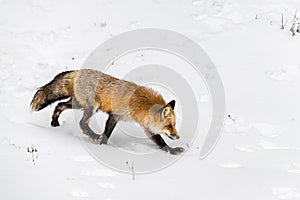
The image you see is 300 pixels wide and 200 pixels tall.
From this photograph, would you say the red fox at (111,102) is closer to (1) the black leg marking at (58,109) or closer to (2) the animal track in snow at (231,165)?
(1) the black leg marking at (58,109)

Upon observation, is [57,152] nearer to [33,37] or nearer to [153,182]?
[153,182]

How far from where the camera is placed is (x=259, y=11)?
10.9 metres

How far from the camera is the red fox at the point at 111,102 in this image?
696 centimetres

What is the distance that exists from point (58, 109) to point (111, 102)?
921mm

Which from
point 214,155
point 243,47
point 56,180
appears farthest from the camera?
point 243,47

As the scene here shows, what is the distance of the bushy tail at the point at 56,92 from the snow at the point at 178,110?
287 millimetres

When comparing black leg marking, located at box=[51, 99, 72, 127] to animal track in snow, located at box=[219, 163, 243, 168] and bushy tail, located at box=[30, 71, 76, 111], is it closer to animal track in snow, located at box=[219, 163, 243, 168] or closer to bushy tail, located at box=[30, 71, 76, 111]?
bushy tail, located at box=[30, 71, 76, 111]

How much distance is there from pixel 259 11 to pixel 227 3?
34.3 inches

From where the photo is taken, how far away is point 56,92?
727cm

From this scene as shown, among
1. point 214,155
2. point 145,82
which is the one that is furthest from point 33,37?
point 214,155

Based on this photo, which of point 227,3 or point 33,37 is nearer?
point 33,37

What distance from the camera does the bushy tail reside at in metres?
7.24

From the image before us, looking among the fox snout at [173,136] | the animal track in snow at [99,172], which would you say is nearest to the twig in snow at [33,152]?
the animal track in snow at [99,172]

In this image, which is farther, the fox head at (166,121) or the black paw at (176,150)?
the fox head at (166,121)
